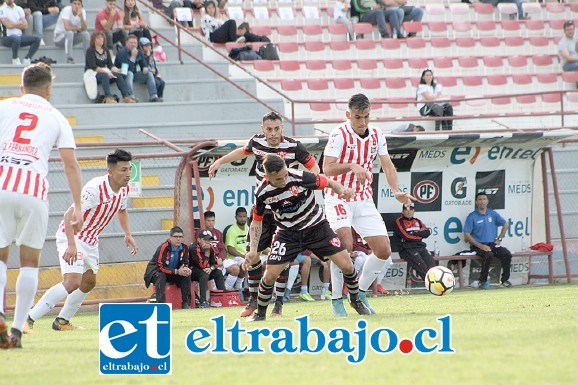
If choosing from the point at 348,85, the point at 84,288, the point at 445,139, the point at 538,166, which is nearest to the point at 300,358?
the point at 84,288

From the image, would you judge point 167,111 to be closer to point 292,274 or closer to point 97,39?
point 97,39

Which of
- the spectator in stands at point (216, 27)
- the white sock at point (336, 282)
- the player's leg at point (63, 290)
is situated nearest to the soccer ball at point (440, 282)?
the white sock at point (336, 282)

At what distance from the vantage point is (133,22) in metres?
19.7

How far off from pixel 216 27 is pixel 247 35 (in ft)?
2.31

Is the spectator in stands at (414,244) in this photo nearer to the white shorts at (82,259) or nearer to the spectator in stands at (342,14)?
the white shorts at (82,259)

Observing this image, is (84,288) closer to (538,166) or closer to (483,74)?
→ (538,166)

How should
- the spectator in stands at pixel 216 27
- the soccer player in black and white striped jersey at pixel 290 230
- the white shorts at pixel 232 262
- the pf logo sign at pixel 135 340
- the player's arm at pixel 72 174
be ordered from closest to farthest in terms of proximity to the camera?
1. the pf logo sign at pixel 135 340
2. the player's arm at pixel 72 174
3. the soccer player in black and white striped jersey at pixel 290 230
4. the white shorts at pixel 232 262
5. the spectator in stands at pixel 216 27

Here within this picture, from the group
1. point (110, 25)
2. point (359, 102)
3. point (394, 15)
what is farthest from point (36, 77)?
point (394, 15)

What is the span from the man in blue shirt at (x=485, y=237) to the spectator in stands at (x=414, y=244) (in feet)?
3.13

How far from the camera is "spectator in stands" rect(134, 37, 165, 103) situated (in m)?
19.1

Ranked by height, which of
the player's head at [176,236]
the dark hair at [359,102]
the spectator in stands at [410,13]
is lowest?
the player's head at [176,236]

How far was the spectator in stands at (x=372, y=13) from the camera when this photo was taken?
939 inches

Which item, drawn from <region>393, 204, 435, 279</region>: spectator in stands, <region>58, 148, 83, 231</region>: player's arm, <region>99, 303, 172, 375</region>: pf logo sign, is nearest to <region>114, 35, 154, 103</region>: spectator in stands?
<region>393, 204, 435, 279</region>: spectator in stands

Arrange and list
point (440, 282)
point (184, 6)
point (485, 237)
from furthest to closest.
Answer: point (184, 6), point (485, 237), point (440, 282)
